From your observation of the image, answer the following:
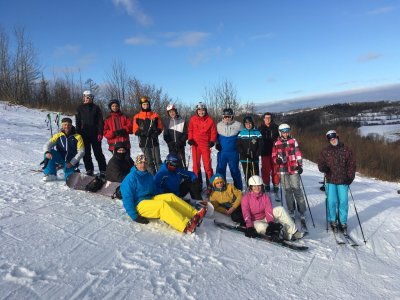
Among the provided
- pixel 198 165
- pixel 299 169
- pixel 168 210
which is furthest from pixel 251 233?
pixel 198 165

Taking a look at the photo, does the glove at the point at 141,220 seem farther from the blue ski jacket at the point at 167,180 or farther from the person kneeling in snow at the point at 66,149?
the person kneeling in snow at the point at 66,149

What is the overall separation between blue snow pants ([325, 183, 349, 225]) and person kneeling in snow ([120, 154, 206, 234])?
2.76m

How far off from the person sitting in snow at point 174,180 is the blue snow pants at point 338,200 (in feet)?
8.55

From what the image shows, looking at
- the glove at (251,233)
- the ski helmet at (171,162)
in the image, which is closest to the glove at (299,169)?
the glove at (251,233)

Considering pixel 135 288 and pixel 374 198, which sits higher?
pixel 135 288

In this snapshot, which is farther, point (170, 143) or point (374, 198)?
point (374, 198)

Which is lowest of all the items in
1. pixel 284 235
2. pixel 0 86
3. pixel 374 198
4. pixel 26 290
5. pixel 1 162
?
pixel 374 198

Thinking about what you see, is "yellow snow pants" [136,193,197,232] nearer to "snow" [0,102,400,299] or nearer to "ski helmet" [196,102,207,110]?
"snow" [0,102,400,299]

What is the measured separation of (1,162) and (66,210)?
195 inches

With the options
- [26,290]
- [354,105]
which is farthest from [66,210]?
[354,105]

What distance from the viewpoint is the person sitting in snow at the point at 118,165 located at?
6.45 metres

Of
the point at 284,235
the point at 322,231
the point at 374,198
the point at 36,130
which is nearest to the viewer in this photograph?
the point at 284,235

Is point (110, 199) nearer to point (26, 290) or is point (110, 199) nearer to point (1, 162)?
point (26, 290)

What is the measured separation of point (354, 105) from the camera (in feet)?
300
